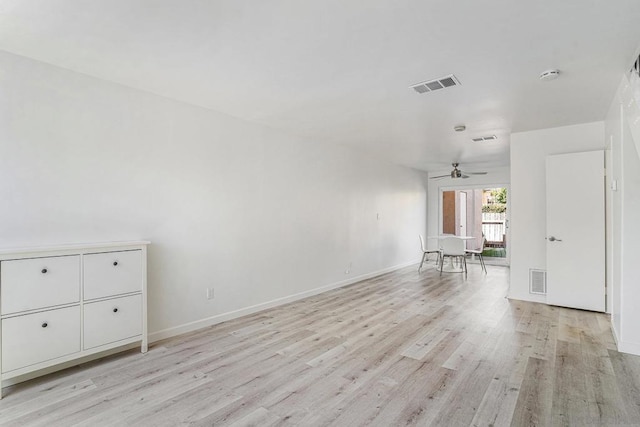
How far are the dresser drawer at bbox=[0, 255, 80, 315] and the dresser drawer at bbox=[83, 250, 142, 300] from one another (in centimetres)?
8

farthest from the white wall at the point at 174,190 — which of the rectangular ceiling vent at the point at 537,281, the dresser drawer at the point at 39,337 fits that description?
the rectangular ceiling vent at the point at 537,281

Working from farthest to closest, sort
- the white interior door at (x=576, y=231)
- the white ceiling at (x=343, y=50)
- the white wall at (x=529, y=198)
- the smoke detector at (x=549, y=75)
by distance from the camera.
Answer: the white wall at (x=529, y=198) → the white interior door at (x=576, y=231) → the smoke detector at (x=549, y=75) → the white ceiling at (x=343, y=50)

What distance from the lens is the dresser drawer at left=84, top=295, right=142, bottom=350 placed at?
263cm

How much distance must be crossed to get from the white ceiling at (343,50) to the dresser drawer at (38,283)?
157 centimetres

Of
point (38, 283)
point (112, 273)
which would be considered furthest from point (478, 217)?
point (38, 283)

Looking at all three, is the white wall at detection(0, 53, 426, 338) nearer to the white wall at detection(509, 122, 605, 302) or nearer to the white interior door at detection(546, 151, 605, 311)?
the white wall at detection(509, 122, 605, 302)

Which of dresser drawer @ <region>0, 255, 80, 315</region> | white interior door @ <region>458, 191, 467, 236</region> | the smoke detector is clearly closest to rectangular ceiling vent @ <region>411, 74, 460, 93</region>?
the smoke detector

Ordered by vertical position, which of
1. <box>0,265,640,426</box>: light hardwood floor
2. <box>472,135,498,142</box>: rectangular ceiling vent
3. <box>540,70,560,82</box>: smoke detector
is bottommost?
<box>0,265,640,426</box>: light hardwood floor

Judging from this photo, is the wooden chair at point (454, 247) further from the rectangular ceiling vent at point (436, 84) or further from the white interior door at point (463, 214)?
the rectangular ceiling vent at point (436, 84)

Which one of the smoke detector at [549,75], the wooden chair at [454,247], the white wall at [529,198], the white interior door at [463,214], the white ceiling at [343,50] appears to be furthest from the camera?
the white interior door at [463,214]

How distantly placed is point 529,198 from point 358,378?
3.81 meters

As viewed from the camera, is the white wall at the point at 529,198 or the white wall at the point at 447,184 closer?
the white wall at the point at 529,198

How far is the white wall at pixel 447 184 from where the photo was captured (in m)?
8.09

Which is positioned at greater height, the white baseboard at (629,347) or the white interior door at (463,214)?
the white interior door at (463,214)
